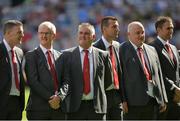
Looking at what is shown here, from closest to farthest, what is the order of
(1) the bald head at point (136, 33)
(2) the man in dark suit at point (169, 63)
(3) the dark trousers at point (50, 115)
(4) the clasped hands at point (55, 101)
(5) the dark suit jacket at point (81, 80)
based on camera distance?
(4) the clasped hands at point (55, 101)
(5) the dark suit jacket at point (81, 80)
(3) the dark trousers at point (50, 115)
(1) the bald head at point (136, 33)
(2) the man in dark suit at point (169, 63)

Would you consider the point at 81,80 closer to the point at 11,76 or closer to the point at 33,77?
the point at 33,77

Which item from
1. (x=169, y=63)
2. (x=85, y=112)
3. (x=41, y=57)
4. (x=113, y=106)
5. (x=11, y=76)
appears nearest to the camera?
(x=85, y=112)

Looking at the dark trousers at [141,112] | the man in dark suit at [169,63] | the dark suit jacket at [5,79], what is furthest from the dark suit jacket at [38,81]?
the man in dark suit at [169,63]

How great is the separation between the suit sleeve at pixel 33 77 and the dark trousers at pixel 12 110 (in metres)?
0.29

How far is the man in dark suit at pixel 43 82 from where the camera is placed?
8383mm

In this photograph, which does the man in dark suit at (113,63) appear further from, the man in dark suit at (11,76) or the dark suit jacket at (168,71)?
the man in dark suit at (11,76)

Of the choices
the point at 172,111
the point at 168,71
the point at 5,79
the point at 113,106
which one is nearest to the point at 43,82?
the point at 5,79

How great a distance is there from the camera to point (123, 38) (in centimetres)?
2278

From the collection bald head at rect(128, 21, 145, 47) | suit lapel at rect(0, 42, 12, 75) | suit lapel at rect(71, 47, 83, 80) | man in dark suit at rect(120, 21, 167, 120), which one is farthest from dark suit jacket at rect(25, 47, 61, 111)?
bald head at rect(128, 21, 145, 47)

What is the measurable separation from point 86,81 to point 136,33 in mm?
1281

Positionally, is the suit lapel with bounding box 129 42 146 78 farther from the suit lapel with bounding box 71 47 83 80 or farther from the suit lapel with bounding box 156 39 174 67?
the suit lapel with bounding box 71 47 83 80

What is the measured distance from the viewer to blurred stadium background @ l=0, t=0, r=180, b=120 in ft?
78.7

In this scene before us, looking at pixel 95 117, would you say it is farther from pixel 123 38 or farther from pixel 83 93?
pixel 123 38

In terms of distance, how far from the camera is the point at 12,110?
8.40 m
